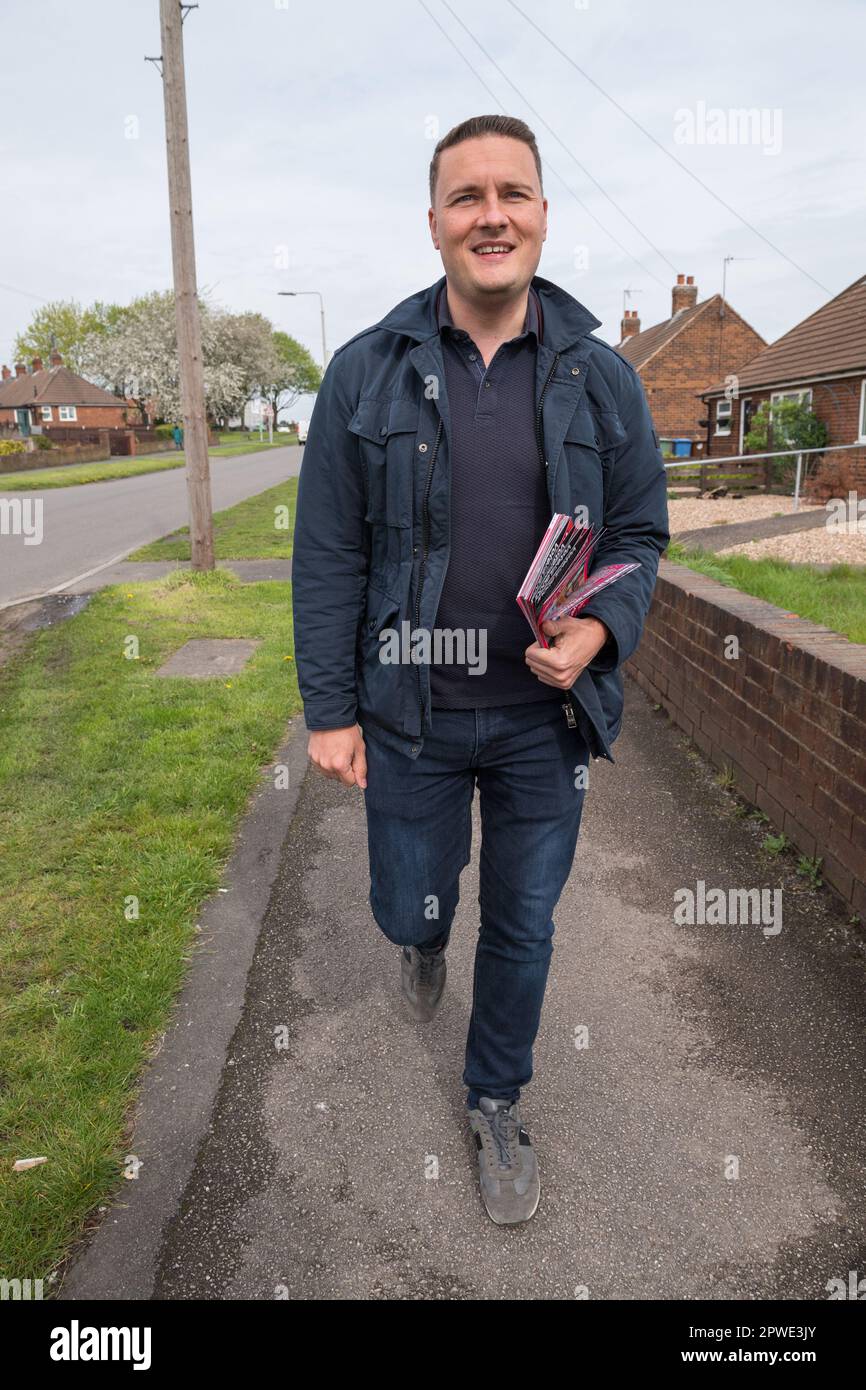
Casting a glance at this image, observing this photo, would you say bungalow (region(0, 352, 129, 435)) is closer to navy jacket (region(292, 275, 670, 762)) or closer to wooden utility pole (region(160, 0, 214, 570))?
wooden utility pole (region(160, 0, 214, 570))

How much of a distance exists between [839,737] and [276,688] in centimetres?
418

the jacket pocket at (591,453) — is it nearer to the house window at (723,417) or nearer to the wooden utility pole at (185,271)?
the wooden utility pole at (185,271)

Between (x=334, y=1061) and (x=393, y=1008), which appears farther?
(x=393, y=1008)

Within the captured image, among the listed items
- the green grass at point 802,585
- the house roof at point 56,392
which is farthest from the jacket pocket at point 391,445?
the house roof at point 56,392

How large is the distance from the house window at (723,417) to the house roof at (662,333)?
780 cm

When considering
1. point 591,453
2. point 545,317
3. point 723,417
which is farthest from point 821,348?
point 591,453

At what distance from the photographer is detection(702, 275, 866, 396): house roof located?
21.2 metres

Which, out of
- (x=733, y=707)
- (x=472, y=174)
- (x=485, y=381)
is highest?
(x=472, y=174)

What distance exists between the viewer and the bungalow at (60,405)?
70688 mm

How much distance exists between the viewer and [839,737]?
12.3ft

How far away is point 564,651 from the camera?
7.16 ft

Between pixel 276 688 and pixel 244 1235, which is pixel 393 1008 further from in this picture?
pixel 276 688
